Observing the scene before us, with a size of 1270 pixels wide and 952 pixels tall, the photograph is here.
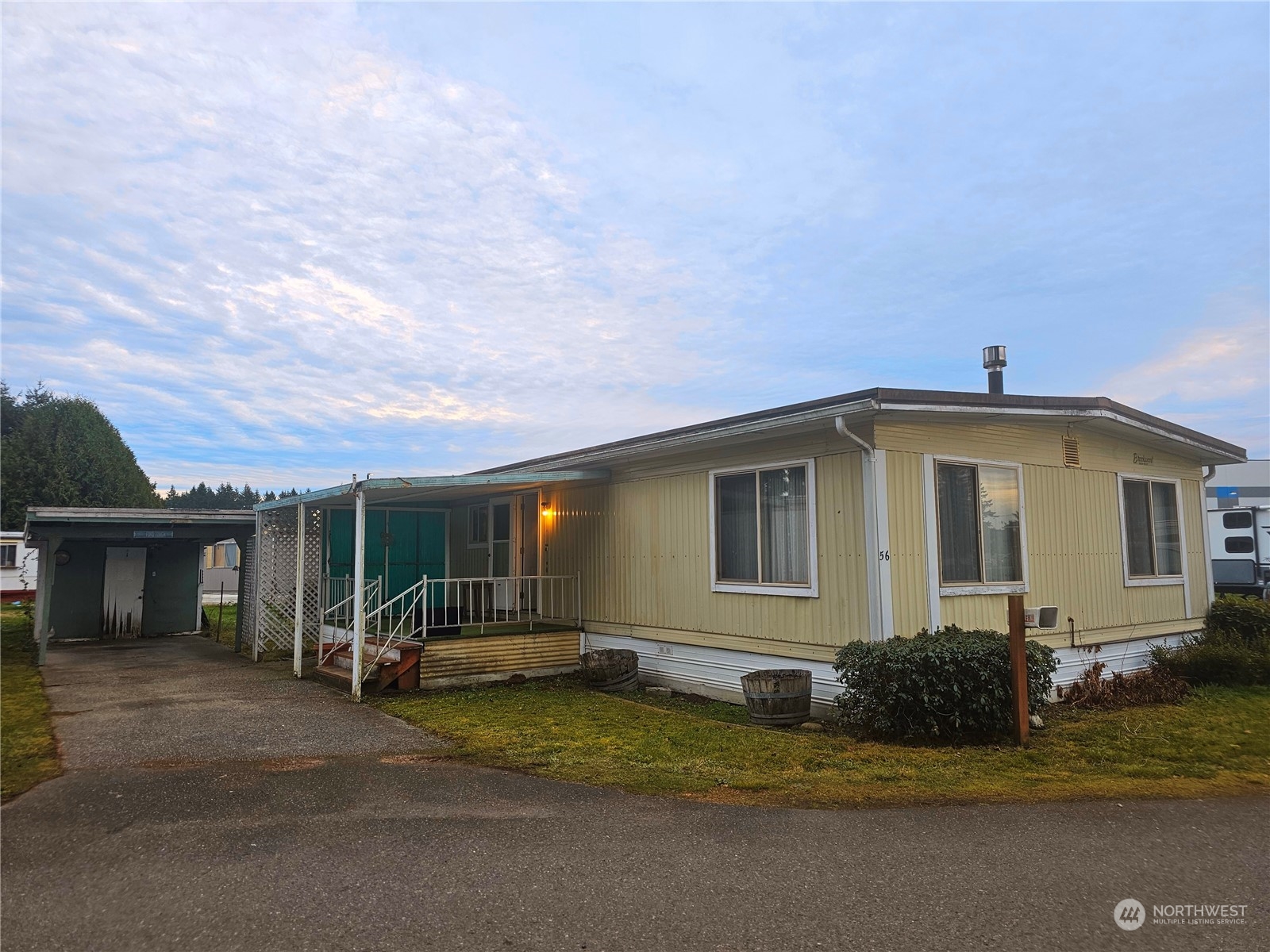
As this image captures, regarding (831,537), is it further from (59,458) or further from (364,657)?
(59,458)

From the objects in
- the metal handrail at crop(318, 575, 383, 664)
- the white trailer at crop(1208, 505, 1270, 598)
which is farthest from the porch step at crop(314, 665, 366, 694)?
the white trailer at crop(1208, 505, 1270, 598)

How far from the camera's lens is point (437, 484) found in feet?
30.7

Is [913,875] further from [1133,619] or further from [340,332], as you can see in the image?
[340,332]

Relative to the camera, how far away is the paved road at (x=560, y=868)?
3213 millimetres

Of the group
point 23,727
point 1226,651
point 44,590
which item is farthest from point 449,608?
point 1226,651

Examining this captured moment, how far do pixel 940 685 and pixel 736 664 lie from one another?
2787 millimetres

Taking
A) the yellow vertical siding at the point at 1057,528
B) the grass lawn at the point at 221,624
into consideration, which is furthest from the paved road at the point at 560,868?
the grass lawn at the point at 221,624

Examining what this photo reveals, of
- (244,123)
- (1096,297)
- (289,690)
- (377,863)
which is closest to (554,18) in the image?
(244,123)

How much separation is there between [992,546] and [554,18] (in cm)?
873

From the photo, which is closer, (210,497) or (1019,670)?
(1019,670)

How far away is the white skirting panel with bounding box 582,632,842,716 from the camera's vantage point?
7.73 m

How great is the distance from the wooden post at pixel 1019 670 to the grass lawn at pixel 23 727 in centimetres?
740

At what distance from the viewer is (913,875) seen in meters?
3.75

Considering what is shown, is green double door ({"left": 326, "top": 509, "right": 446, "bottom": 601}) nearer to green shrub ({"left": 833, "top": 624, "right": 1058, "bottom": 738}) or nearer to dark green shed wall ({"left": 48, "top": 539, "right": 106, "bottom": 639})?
dark green shed wall ({"left": 48, "top": 539, "right": 106, "bottom": 639})
